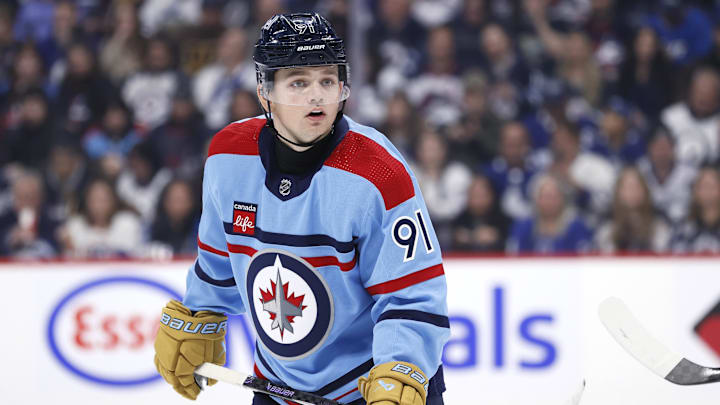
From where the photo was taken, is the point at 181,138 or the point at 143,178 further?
the point at 181,138

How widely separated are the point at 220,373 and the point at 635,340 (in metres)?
0.94

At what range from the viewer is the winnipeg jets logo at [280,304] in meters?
1.73

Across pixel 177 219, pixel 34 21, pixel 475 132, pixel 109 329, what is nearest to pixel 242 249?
pixel 109 329

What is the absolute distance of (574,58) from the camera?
16.8 feet

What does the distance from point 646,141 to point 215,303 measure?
3.42 meters

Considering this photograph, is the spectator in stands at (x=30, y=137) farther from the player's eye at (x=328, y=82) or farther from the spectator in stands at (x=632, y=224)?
the player's eye at (x=328, y=82)

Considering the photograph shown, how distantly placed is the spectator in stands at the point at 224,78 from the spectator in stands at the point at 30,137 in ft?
2.69

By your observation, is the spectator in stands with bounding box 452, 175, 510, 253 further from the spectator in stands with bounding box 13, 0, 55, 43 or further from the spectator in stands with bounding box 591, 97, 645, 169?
the spectator in stands with bounding box 13, 0, 55, 43

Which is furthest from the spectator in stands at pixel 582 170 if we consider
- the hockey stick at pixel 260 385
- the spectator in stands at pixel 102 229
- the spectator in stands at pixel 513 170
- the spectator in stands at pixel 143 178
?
the hockey stick at pixel 260 385

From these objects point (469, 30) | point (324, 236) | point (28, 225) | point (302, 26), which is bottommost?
point (28, 225)

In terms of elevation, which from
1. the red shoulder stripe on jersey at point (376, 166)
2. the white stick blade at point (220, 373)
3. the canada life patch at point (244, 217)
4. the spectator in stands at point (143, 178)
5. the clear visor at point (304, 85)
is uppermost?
the clear visor at point (304, 85)

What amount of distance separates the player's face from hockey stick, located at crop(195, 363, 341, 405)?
50 centimetres

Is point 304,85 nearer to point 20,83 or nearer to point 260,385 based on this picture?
point 260,385

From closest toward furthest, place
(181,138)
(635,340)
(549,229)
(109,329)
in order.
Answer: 1. (635,340)
2. (109,329)
3. (549,229)
4. (181,138)
